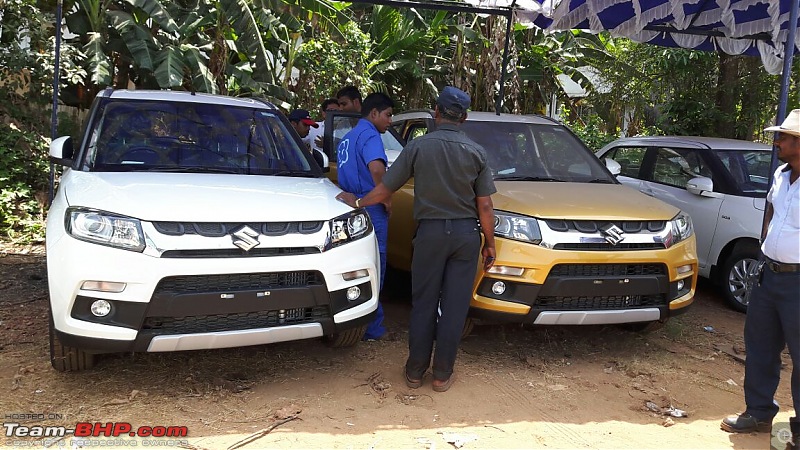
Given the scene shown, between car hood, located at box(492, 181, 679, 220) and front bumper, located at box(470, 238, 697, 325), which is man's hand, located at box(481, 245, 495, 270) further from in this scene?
car hood, located at box(492, 181, 679, 220)

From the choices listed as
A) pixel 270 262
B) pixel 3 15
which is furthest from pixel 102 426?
pixel 3 15

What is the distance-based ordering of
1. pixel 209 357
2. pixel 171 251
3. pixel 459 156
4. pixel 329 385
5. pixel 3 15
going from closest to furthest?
pixel 171 251, pixel 459 156, pixel 329 385, pixel 209 357, pixel 3 15

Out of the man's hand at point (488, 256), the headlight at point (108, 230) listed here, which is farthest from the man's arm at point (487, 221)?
the headlight at point (108, 230)

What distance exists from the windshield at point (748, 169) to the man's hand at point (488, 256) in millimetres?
3448

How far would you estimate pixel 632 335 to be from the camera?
5.31 m

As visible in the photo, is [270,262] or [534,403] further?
[534,403]

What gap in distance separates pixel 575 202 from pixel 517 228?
56 centimetres

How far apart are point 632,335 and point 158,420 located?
3.72 m

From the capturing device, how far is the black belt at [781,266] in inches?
130

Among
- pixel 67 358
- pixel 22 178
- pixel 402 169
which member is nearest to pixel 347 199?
pixel 402 169

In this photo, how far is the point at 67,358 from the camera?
3.79 meters

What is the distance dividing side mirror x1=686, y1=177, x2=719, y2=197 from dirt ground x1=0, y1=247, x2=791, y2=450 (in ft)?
5.41

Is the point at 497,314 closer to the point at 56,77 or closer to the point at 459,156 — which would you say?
the point at 459,156

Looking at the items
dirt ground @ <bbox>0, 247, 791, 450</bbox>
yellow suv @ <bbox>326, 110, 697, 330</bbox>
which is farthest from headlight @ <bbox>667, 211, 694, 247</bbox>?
dirt ground @ <bbox>0, 247, 791, 450</bbox>
